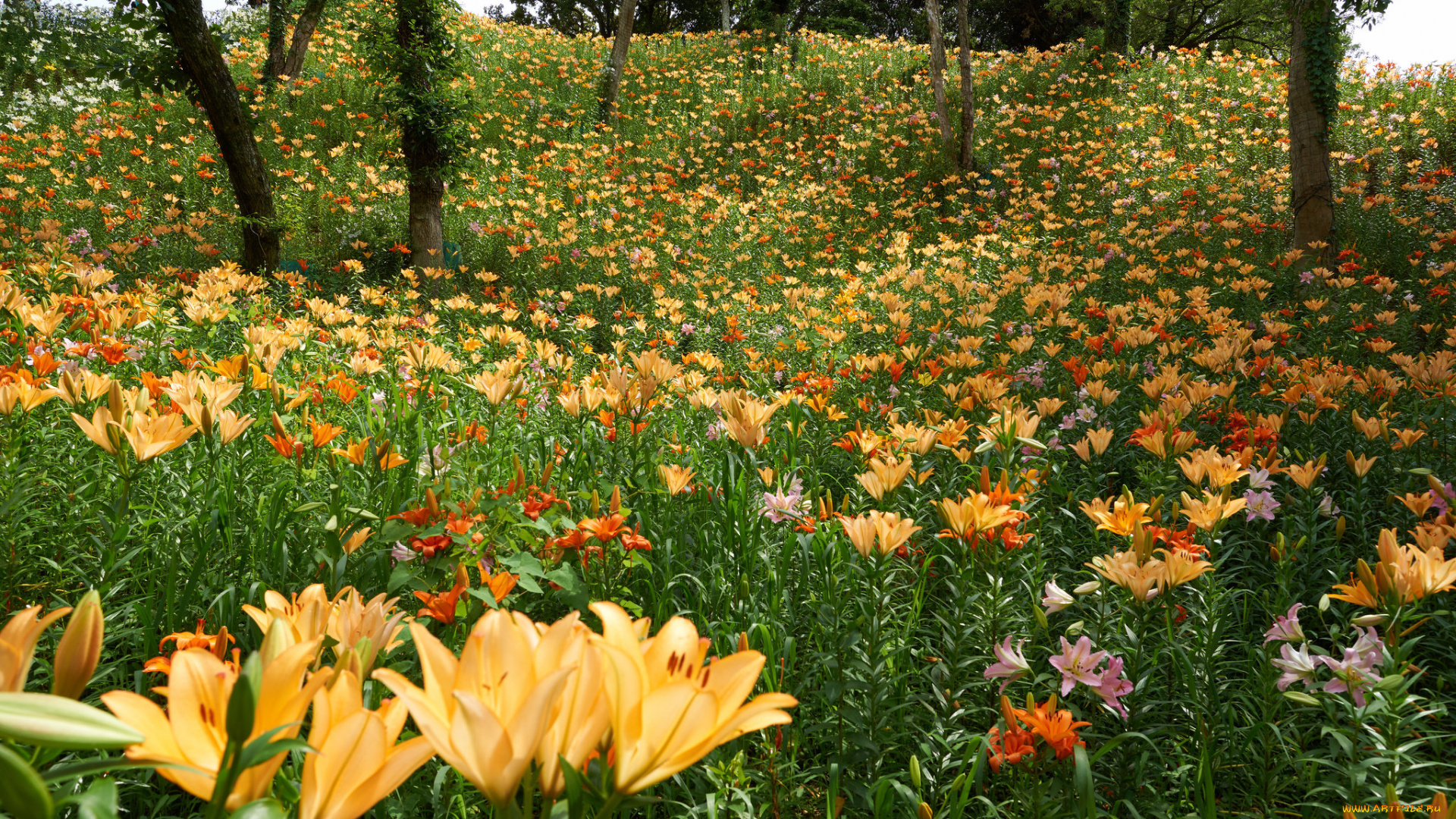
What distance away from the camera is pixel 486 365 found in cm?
430

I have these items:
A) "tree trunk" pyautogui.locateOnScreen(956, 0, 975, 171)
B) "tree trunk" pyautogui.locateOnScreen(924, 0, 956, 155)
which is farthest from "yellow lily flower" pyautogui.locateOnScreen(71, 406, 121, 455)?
"tree trunk" pyautogui.locateOnScreen(924, 0, 956, 155)

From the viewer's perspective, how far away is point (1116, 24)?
13320 mm

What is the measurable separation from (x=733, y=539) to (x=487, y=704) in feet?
5.35

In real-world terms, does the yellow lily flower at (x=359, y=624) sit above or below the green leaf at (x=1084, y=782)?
above

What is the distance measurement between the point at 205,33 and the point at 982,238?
7.42 meters

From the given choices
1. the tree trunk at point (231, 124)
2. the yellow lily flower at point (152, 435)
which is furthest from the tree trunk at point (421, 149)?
the yellow lily flower at point (152, 435)

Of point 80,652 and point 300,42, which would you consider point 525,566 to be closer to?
point 80,652

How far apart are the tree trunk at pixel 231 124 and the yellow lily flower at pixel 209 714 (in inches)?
265

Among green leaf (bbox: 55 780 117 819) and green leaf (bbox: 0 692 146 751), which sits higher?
green leaf (bbox: 0 692 146 751)

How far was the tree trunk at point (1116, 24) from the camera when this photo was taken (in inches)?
509

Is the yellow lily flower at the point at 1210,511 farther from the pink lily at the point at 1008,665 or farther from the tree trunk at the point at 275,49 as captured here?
the tree trunk at the point at 275,49

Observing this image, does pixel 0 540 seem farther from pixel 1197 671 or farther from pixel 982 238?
pixel 982 238

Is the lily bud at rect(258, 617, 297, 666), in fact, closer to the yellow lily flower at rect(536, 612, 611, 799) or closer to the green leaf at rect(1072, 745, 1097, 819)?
the yellow lily flower at rect(536, 612, 611, 799)

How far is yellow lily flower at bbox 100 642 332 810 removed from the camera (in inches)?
20.1
